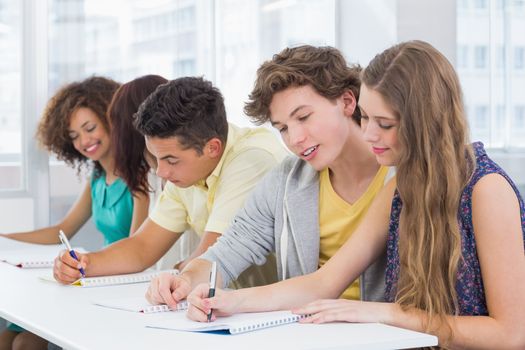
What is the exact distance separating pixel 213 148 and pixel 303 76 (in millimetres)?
488

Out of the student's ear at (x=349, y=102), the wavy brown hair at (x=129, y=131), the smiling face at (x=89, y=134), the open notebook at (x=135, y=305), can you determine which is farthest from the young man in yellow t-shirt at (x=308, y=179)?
the smiling face at (x=89, y=134)

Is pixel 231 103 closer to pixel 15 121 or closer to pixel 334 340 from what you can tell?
pixel 15 121

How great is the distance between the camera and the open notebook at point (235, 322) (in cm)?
161

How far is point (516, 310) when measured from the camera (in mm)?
1680

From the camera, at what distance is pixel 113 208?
340cm

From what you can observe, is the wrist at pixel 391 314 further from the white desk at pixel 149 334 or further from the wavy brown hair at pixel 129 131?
the wavy brown hair at pixel 129 131

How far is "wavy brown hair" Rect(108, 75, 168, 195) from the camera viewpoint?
2.86m

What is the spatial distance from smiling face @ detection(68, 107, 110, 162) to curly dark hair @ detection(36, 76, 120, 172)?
20 millimetres

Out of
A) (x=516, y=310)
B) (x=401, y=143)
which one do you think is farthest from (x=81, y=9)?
(x=516, y=310)

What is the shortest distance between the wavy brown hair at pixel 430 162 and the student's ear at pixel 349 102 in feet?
1.15

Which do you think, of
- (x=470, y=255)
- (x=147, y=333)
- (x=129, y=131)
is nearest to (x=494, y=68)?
(x=129, y=131)

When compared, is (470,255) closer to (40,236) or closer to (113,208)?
(113,208)

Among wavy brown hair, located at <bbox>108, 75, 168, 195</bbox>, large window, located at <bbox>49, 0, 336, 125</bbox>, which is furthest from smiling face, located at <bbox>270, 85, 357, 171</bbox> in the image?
large window, located at <bbox>49, 0, 336, 125</bbox>

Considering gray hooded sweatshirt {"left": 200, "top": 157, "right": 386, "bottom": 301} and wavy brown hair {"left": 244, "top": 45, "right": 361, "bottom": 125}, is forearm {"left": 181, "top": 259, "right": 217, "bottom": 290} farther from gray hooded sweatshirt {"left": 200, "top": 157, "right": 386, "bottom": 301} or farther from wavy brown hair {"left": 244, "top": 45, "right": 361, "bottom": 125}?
wavy brown hair {"left": 244, "top": 45, "right": 361, "bottom": 125}
